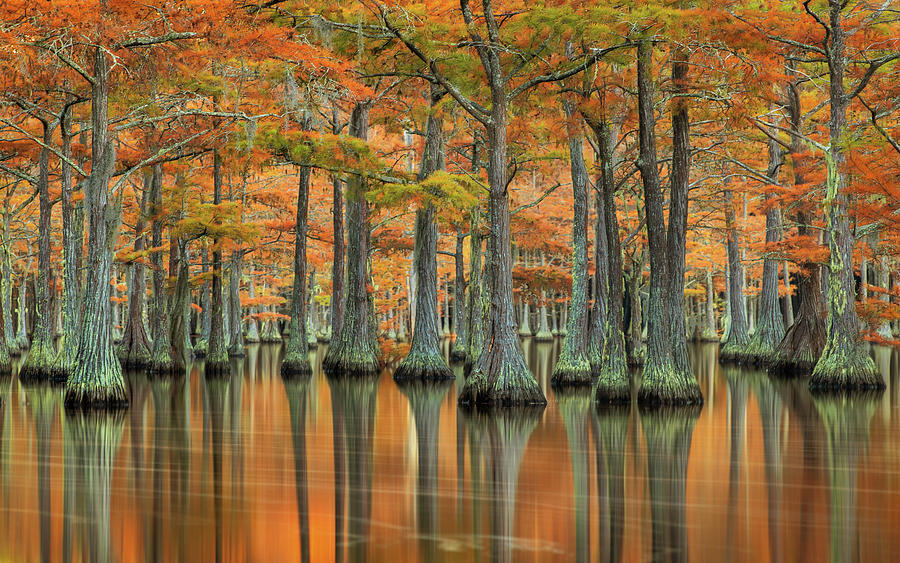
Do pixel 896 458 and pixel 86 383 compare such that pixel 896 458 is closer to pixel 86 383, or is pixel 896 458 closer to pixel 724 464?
pixel 724 464

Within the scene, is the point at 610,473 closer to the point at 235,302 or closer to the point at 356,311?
the point at 356,311

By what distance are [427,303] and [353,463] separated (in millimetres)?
12253

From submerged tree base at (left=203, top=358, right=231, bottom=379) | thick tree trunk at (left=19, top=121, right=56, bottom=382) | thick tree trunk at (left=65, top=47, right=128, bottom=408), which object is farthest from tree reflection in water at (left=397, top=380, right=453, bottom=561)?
thick tree trunk at (left=19, top=121, right=56, bottom=382)

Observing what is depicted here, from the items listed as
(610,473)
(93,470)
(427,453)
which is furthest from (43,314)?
(610,473)

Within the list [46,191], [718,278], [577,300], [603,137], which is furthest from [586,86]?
[718,278]

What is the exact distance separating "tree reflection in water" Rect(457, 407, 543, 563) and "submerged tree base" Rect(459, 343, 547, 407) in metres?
0.19

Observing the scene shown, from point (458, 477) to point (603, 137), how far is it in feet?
29.0

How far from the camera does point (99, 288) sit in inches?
597

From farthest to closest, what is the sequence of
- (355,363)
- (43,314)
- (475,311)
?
(475,311) < (355,363) < (43,314)

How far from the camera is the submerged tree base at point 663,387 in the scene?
15.3 m

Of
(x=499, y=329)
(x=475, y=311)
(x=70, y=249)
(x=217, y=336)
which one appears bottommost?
(x=217, y=336)

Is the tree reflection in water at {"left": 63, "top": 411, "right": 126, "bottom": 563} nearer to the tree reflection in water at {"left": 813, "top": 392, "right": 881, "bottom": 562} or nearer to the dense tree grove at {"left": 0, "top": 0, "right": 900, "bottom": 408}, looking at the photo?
the dense tree grove at {"left": 0, "top": 0, "right": 900, "bottom": 408}

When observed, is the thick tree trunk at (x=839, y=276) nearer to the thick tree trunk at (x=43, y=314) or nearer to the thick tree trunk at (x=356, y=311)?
the thick tree trunk at (x=356, y=311)

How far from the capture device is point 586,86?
16422 mm
